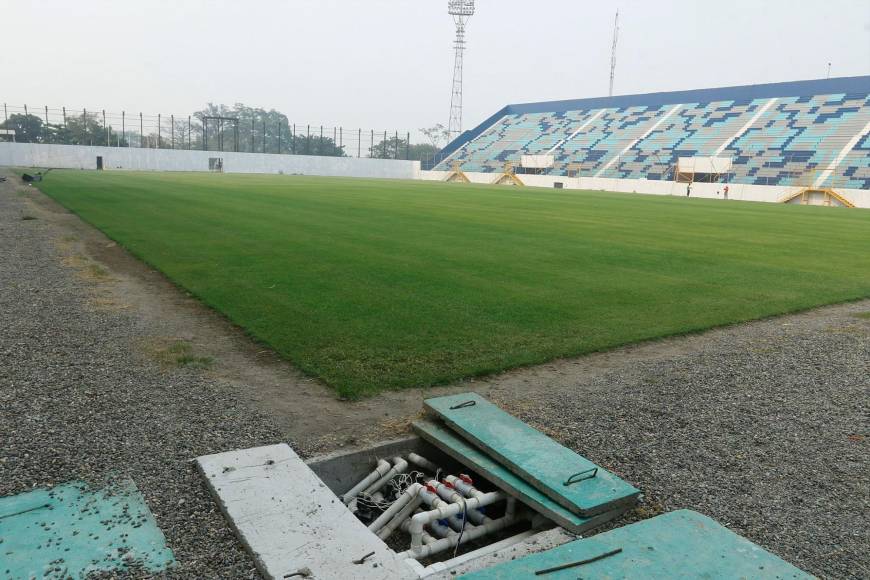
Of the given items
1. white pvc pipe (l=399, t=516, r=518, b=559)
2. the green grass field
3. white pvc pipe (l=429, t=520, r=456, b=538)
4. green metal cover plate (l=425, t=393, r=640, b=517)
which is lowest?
white pvc pipe (l=429, t=520, r=456, b=538)

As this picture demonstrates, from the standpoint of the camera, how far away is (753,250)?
43.8 ft

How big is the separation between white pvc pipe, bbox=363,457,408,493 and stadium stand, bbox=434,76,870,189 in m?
41.5

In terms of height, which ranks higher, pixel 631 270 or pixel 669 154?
pixel 669 154

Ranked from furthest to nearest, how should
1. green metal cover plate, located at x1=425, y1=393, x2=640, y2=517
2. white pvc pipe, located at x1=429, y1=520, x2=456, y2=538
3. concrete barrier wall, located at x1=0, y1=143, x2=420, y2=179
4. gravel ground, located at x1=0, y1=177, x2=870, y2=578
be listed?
concrete barrier wall, located at x1=0, y1=143, x2=420, y2=179 < white pvc pipe, located at x1=429, y1=520, x2=456, y2=538 < green metal cover plate, located at x1=425, y1=393, x2=640, y2=517 < gravel ground, located at x1=0, y1=177, x2=870, y2=578

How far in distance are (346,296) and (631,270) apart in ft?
15.9

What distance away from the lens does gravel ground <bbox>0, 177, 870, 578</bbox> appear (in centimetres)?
319

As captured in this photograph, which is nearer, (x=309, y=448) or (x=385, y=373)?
(x=309, y=448)

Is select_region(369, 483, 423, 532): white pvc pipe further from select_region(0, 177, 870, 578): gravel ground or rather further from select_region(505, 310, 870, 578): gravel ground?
select_region(505, 310, 870, 578): gravel ground

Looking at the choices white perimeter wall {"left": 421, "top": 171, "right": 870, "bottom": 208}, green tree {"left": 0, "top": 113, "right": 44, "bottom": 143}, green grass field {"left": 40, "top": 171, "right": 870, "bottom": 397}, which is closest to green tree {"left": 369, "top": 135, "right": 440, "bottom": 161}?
white perimeter wall {"left": 421, "top": 171, "right": 870, "bottom": 208}

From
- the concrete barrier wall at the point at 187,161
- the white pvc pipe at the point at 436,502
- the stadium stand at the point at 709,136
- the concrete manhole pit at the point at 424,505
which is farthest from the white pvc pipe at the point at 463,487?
the concrete barrier wall at the point at 187,161

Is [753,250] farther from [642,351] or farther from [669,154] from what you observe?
[669,154]

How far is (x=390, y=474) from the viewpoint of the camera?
150 inches

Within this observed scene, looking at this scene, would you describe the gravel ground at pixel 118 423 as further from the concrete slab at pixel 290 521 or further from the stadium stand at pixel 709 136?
the stadium stand at pixel 709 136

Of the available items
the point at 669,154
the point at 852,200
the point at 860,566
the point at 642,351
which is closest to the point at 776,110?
the point at 669,154
